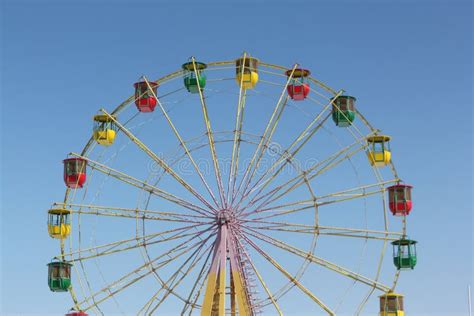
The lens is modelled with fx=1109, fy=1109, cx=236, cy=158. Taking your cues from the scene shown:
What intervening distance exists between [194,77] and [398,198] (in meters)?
9.59

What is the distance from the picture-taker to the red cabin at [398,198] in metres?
43.4

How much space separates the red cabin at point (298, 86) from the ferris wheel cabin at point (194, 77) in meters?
3.49

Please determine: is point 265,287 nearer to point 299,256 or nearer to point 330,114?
point 299,256

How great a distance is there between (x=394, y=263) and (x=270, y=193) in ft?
18.6

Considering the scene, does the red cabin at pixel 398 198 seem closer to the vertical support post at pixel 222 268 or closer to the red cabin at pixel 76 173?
the vertical support post at pixel 222 268

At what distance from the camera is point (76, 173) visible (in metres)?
44.5

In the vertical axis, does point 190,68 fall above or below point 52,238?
above

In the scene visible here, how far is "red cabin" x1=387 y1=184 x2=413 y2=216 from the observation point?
43.4 meters

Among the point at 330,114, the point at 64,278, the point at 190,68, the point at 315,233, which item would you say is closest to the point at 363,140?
the point at 330,114

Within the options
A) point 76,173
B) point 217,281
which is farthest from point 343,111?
point 76,173

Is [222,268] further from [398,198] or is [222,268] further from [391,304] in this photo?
[398,198]

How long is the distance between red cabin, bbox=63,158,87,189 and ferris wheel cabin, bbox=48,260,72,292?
3.25m

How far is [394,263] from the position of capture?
4328 centimetres

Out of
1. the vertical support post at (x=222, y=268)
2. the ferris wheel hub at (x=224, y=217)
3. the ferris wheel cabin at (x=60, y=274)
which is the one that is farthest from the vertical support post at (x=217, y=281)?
the ferris wheel cabin at (x=60, y=274)
